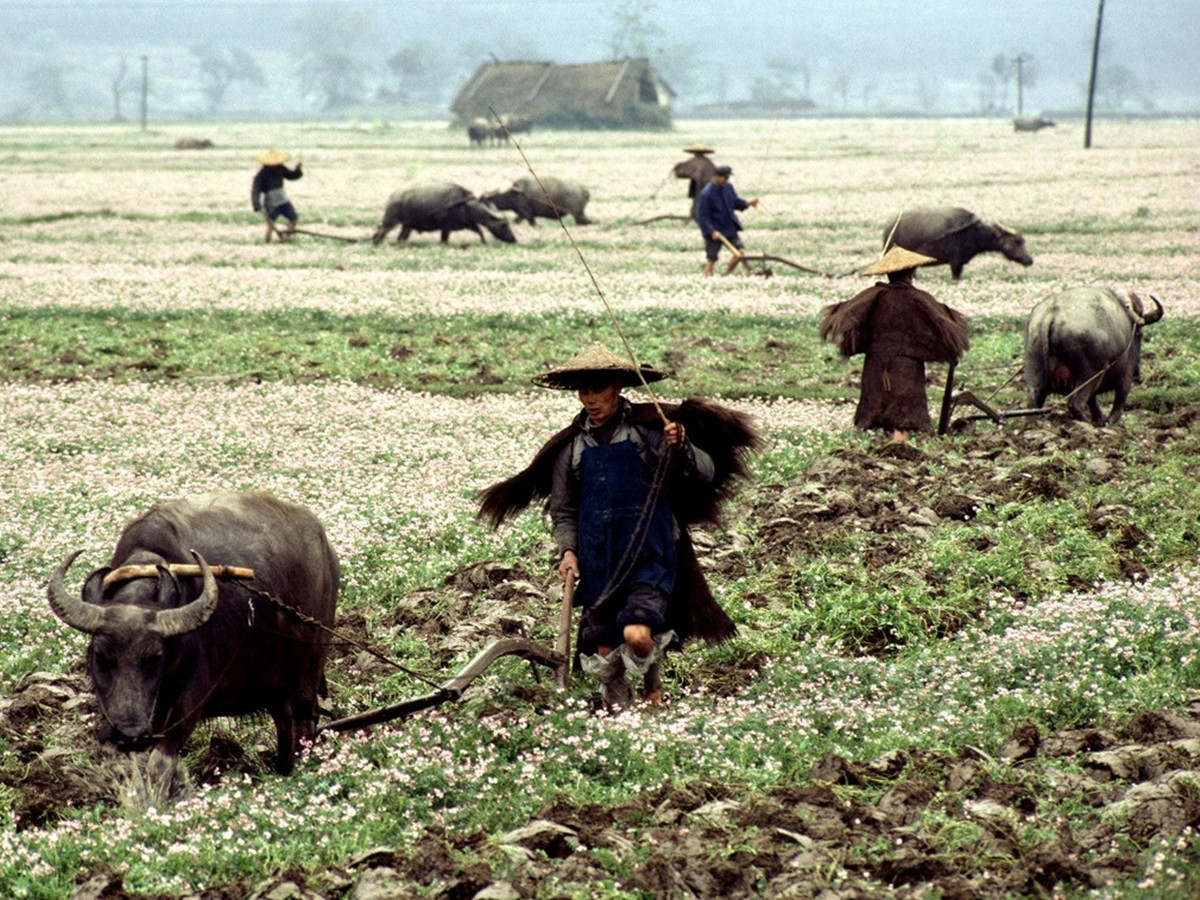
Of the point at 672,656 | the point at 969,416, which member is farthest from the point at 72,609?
the point at 969,416

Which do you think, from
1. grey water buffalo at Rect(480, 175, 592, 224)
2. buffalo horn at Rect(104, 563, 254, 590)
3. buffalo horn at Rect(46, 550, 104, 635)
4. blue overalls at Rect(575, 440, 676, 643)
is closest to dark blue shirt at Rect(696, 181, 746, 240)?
grey water buffalo at Rect(480, 175, 592, 224)

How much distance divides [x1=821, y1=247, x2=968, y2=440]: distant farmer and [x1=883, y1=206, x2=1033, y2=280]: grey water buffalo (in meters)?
13.4

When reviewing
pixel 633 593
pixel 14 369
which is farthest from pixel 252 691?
pixel 14 369

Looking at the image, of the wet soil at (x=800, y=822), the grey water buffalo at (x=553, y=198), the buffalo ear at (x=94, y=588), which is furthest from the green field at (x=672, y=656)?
the grey water buffalo at (x=553, y=198)

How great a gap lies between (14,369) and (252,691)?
1340cm

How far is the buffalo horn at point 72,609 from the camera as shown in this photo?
23.1 feet

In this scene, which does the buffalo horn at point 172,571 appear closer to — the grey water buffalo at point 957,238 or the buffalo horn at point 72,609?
the buffalo horn at point 72,609

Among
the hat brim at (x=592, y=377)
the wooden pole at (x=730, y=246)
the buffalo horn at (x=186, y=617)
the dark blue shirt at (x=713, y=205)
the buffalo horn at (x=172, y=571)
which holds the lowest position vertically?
the wooden pole at (x=730, y=246)

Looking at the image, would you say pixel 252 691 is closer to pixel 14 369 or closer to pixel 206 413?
pixel 206 413

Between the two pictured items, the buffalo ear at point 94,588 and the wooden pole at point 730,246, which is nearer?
the buffalo ear at point 94,588

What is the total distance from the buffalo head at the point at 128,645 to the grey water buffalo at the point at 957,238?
23.6 metres

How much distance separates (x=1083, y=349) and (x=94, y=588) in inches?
465

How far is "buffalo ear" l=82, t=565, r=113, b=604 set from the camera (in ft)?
24.1

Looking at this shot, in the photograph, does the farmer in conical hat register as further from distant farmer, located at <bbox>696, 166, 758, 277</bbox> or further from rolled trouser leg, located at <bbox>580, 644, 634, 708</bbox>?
distant farmer, located at <bbox>696, 166, 758, 277</bbox>
